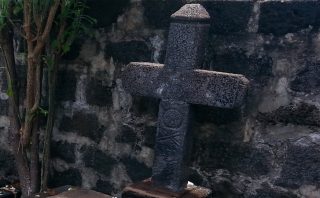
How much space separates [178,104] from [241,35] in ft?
1.76

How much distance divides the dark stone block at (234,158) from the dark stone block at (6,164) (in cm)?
167

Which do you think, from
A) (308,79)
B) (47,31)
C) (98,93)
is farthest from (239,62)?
(47,31)

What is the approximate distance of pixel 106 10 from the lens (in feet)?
9.57

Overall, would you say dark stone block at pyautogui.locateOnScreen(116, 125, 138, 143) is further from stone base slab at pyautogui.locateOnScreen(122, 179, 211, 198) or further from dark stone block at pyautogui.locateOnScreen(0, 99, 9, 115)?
dark stone block at pyautogui.locateOnScreen(0, 99, 9, 115)

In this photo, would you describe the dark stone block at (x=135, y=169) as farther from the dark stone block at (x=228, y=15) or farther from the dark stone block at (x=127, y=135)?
the dark stone block at (x=228, y=15)

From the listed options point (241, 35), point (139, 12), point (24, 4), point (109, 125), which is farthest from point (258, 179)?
point (24, 4)

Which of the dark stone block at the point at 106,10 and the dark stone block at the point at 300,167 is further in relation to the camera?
the dark stone block at the point at 106,10

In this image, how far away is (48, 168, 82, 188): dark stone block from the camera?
3.15m

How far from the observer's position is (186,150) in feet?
7.92

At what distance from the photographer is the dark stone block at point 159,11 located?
8.75 ft

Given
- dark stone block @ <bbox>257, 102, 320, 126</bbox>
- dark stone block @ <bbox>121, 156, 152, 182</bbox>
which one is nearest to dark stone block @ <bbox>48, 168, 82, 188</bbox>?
dark stone block @ <bbox>121, 156, 152, 182</bbox>

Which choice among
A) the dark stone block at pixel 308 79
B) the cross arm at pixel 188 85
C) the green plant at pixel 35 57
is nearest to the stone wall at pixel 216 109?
the dark stone block at pixel 308 79

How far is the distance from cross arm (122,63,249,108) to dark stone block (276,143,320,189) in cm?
43

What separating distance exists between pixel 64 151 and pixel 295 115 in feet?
5.62
